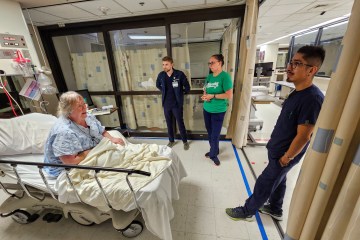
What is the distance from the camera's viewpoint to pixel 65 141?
1.35 m

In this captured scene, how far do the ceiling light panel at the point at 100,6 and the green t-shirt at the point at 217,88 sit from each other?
65.8 inches

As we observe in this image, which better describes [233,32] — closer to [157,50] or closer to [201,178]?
[157,50]

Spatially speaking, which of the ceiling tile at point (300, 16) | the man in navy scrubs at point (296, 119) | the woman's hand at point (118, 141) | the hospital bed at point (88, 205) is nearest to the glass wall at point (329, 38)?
the ceiling tile at point (300, 16)

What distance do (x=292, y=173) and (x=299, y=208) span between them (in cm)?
189

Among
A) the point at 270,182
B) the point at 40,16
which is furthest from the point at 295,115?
the point at 40,16

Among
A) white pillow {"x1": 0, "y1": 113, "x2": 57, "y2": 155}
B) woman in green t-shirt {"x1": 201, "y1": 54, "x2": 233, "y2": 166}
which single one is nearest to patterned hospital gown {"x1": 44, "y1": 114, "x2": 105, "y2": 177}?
white pillow {"x1": 0, "y1": 113, "x2": 57, "y2": 155}

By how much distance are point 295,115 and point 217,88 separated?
1.17 metres

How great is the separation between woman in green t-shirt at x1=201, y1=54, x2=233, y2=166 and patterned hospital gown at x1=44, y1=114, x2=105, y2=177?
148 cm

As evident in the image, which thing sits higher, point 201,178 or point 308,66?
point 308,66

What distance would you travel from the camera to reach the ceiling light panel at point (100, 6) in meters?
2.15

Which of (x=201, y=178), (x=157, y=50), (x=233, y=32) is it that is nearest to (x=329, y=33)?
(x=233, y=32)

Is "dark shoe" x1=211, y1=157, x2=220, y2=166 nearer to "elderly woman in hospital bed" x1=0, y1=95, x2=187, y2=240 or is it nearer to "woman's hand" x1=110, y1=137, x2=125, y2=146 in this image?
"elderly woman in hospital bed" x1=0, y1=95, x2=187, y2=240

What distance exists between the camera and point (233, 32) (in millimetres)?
2834

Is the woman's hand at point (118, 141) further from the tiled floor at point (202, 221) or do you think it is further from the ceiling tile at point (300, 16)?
the ceiling tile at point (300, 16)
